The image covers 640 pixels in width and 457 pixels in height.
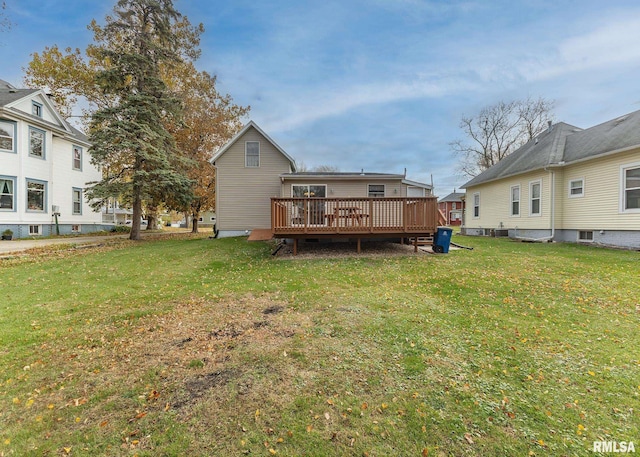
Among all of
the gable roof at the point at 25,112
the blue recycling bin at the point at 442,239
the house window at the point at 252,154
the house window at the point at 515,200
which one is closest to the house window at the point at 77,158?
the gable roof at the point at 25,112

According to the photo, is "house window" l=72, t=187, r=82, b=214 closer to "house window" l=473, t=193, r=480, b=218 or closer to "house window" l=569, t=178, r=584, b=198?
"house window" l=473, t=193, r=480, b=218

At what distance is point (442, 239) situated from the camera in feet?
33.0

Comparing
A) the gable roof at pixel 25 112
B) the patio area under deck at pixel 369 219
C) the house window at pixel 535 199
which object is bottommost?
the patio area under deck at pixel 369 219

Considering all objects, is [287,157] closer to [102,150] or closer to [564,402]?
[102,150]

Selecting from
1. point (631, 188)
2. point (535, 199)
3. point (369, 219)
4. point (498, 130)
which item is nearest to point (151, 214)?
point (369, 219)

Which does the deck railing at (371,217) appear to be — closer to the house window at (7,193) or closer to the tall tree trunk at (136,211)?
the tall tree trunk at (136,211)

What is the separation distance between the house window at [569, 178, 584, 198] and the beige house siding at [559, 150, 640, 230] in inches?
4.9

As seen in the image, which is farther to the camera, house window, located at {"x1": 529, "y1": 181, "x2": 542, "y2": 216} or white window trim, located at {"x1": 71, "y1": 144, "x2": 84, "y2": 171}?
white window trim, located at {"x1": 71, "y1": 144, "x2": 84, "y2": 171}

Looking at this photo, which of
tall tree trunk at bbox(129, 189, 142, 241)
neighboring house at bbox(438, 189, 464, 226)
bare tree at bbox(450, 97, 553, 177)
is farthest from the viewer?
Result: neighboring house at bbox(438, 189, 464, 226)

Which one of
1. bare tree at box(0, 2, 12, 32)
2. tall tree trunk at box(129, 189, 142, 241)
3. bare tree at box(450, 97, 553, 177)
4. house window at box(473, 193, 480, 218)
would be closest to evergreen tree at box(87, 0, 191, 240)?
tall tree trunk at box(129, 189, 142, 241)

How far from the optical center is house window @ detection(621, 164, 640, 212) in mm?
10195

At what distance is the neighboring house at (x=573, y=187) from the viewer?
10500 mm

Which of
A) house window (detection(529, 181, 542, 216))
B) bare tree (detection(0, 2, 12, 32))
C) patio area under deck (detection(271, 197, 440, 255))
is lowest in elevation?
patio area under deck (detection(271, 197, 440, 255))

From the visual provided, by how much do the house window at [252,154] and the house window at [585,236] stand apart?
15.5 meters
